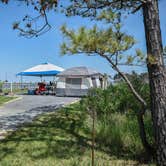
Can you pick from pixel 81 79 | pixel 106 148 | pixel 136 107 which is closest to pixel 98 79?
pixel 81 79

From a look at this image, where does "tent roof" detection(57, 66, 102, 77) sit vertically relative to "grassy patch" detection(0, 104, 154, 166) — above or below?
above

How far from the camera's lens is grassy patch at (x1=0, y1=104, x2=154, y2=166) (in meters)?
5.84

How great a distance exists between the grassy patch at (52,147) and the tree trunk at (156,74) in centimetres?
103

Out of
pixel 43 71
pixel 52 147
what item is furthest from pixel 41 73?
pixel 52 147

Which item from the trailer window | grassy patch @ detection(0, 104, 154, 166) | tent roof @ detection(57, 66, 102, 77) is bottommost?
grassy patch @ detection(0, 104, 154, 166)

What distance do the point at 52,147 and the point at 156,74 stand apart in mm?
2837

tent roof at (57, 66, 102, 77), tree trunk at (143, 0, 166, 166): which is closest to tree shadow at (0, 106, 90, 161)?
tree trunk at (143, 0, 166, 166)

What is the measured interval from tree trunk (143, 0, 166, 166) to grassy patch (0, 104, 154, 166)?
1034 mm

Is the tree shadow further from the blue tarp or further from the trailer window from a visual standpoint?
the blue tarp

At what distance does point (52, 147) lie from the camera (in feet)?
22.1

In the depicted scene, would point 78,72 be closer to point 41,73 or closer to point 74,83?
point 74,83

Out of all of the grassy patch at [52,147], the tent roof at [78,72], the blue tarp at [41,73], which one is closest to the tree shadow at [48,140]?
the grassy patch at [52,147]

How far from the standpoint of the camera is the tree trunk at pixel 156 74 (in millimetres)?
5184

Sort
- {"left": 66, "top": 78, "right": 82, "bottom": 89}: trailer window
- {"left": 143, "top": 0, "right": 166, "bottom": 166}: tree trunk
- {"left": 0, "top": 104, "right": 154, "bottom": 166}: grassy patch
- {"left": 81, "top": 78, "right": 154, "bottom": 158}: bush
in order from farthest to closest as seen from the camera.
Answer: {"left": 66, "top": 78, "right": 82, "bottom": 89}: trailer window
{"left": 81, "top": 78, "right": 154, "bottom": 158}: bush
{"left": 0, "top": 104, "right": 154, "bottom": 166}: grassy patch
{"left": 143, "top": 0, "right": 166, "bottom": 166}: tree trunk
